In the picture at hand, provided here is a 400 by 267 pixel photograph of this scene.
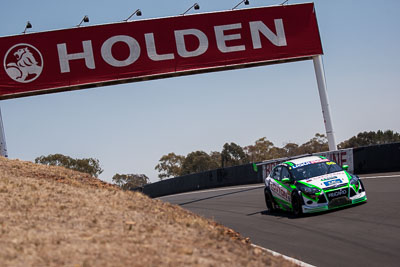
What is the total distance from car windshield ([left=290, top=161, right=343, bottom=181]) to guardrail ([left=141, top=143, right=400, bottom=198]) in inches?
295

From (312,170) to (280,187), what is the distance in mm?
1003

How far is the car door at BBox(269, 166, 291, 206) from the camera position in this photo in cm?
1434

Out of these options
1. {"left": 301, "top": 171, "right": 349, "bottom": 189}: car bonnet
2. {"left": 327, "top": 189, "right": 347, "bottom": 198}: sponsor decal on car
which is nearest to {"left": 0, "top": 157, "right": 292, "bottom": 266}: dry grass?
{"left": 301, "top": 171, "right": 349, "bottom": 189}: car bonnet

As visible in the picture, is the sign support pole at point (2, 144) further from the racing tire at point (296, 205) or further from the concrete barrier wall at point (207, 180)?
the racing tire at point (296, 205)

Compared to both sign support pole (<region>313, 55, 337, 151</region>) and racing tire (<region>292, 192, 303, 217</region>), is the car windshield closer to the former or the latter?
racing tire (<region>292, 192, 303, 217</region>)

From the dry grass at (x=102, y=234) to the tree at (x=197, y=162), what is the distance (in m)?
65.0

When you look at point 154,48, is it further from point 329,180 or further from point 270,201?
point 329,180

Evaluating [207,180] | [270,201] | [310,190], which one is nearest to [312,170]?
[310,190]

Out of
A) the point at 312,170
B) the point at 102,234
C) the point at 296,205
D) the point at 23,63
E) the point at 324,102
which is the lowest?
the point at 296,205

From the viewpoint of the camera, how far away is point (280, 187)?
48.3 ft

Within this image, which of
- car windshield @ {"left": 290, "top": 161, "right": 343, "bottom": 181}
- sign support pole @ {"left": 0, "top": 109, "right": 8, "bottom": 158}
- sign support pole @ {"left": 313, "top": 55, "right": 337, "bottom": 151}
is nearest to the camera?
car windshield @ {"left": 290, "top": 161, "right": 343, "bottom": 181}

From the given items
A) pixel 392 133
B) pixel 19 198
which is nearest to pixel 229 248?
pixel 19 198

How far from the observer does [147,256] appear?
6.10m

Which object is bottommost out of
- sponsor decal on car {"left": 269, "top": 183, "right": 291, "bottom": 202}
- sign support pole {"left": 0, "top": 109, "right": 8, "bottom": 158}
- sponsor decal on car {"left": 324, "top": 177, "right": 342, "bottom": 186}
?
sponsor decal on car {"left": 269, "top": 183, "right": 291, "bottom": 202}
